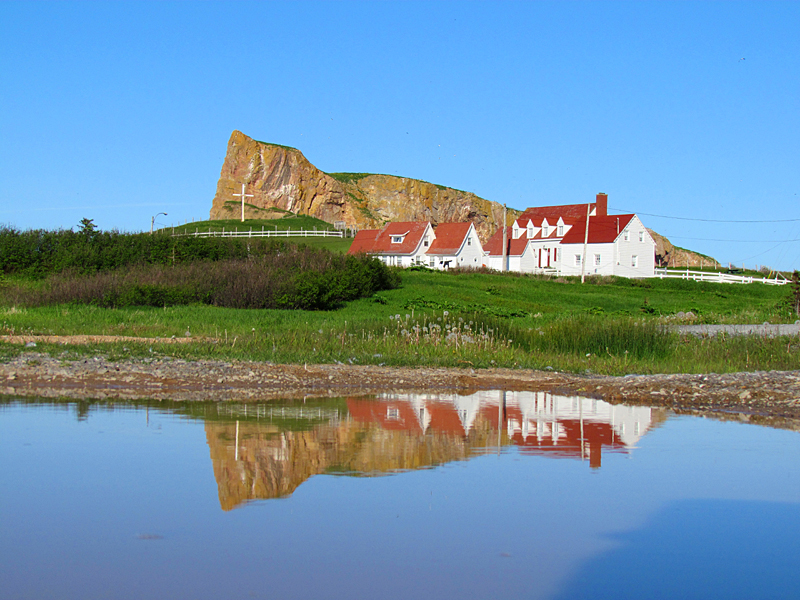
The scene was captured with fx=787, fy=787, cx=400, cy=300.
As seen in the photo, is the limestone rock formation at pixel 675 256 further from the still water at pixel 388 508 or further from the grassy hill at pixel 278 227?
the still water at pixel 388 508

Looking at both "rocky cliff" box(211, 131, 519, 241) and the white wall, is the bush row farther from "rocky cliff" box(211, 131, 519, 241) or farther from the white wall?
"rocky cliff" box(211, 131, 519, 241)

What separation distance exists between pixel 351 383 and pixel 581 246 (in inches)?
2522

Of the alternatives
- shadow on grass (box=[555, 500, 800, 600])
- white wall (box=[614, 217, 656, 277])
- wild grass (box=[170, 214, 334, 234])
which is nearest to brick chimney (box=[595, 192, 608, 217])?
white wall (box=[614, 217, 656, 277])

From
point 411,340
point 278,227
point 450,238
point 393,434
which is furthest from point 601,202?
point 393,434

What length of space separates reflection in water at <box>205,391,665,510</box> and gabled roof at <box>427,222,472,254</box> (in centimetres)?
6579

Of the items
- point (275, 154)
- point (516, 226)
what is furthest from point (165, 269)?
point (275, 154)

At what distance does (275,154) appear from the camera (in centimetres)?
14600

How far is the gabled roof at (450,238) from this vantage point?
80.0m

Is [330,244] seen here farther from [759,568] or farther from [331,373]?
[759,568]

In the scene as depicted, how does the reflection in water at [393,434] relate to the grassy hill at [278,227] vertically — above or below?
below

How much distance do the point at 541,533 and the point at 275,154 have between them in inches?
5684

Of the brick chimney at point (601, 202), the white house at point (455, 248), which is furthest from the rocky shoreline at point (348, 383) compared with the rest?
the brick chimney at point (601, 202)

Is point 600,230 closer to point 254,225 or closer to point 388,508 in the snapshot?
point 254,225

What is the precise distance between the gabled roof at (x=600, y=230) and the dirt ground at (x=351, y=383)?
60423mm
